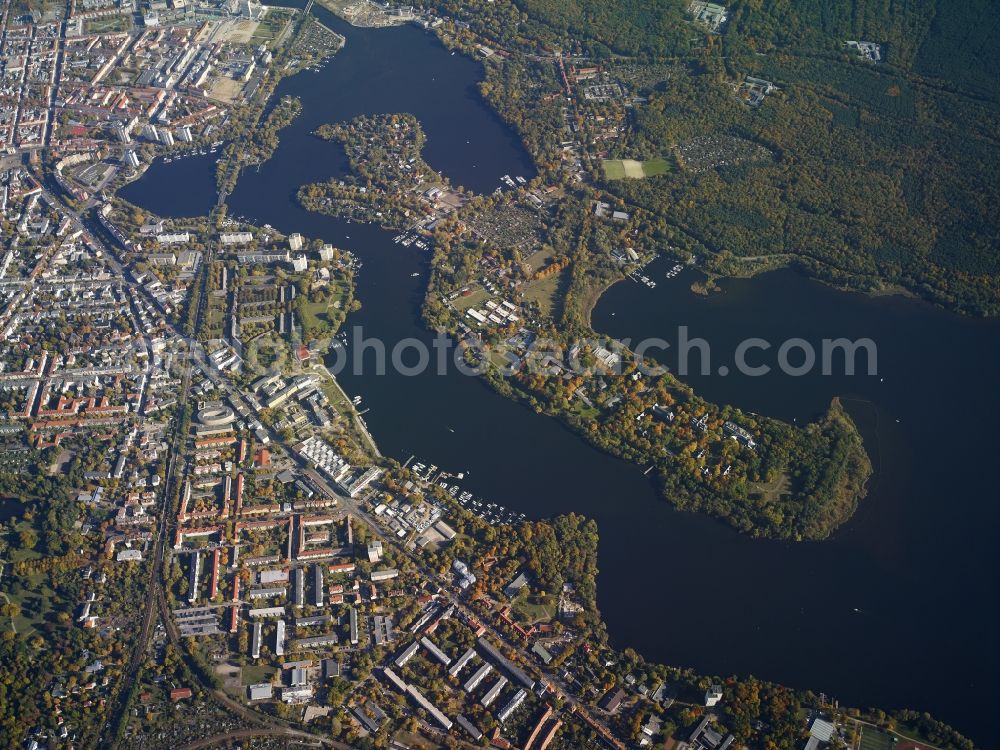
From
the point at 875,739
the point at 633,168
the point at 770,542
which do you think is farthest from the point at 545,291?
the point at 875,739

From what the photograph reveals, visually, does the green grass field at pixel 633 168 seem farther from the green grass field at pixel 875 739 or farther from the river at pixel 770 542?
the green grass field at pixel 875 739

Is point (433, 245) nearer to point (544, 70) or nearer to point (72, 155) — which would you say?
point (544, 70)

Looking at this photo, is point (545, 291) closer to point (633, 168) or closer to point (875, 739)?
point (633, 168)

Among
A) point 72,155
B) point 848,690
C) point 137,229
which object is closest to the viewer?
point 848,690

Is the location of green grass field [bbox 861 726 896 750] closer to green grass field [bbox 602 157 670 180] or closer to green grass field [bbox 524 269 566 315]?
A: green grass field [bbox 524 269 566 315]

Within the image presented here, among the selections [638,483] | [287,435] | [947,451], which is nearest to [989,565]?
[947,451]

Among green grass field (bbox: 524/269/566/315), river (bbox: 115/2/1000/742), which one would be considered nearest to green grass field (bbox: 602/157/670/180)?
river (bbox: 115/2/1000/742)
